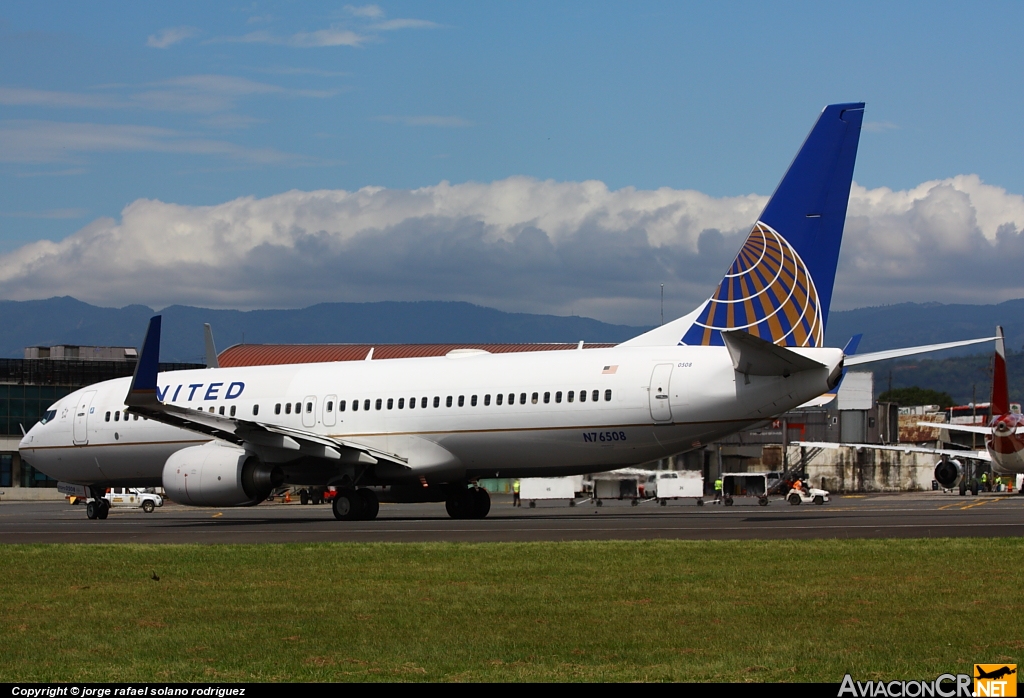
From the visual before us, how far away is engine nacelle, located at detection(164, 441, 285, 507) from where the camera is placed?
30797 millimetres

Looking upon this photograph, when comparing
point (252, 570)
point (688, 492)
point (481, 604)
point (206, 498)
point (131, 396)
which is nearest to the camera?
point (481, 604)

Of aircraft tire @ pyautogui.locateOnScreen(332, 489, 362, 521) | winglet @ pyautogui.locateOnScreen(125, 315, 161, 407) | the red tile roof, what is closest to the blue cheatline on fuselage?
aircraft tire @ pyautogui.locateOnScreen(332, 489, 362, 521)

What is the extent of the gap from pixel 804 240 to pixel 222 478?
49.5ft

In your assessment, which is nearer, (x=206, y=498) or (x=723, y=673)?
(x=723, y=673)

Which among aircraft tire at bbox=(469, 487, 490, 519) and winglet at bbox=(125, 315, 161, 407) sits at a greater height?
winglet at bbox=(125, 315, 161, 407)

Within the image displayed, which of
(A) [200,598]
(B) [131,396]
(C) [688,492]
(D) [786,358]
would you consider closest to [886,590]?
(A) [200,598]

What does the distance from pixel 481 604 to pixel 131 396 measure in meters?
18.0

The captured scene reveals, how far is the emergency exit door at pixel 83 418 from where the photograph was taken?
3700cm

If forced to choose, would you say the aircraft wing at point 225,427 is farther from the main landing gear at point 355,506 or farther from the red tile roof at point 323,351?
the red tile roof at point 323,351

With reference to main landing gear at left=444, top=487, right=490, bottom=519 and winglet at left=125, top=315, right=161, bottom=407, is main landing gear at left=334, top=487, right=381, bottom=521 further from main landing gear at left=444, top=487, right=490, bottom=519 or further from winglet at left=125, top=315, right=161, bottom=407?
winglet at left=125, top=315, right=161, bottom=407

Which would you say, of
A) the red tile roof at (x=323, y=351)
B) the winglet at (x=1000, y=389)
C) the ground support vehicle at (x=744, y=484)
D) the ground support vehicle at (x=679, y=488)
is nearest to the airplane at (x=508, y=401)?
the winglet at (x=1000, y=389)

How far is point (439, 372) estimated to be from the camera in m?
32.5

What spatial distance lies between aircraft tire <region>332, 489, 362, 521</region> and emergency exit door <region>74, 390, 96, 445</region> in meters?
9.61

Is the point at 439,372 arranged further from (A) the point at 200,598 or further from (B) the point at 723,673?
(B) the point at 723,673
